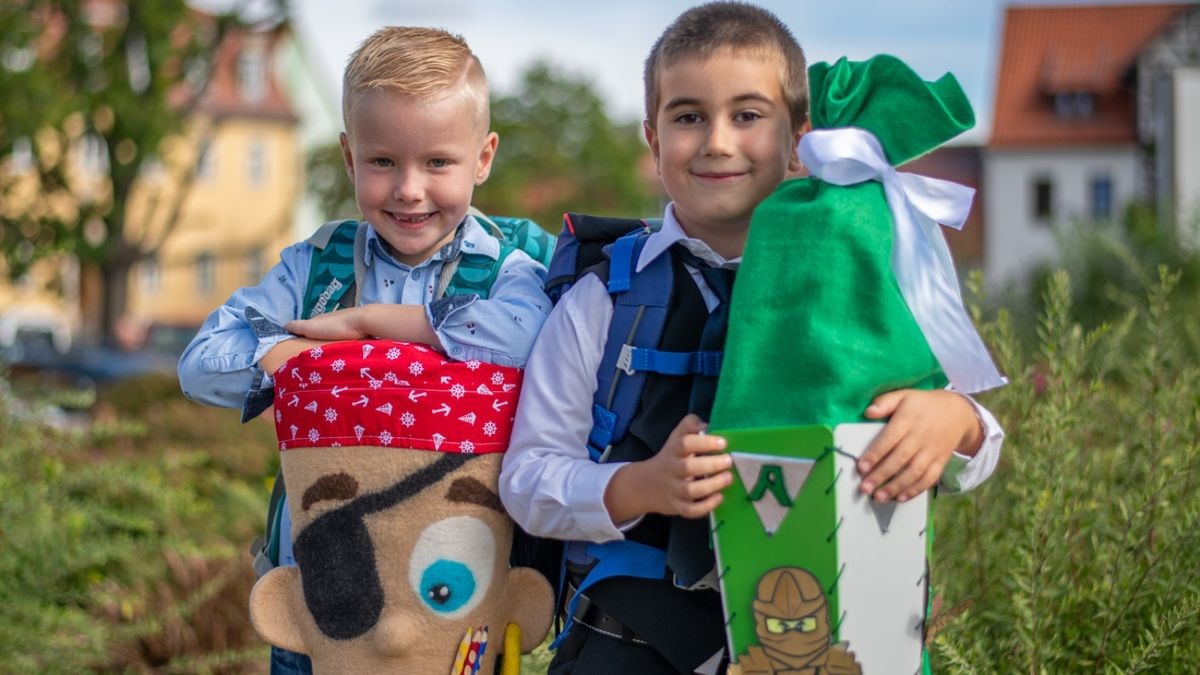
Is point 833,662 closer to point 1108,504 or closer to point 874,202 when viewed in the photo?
point 874,202

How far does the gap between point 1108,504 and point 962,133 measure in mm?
1339

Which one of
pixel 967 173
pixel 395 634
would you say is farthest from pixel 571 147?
pixel 395 634

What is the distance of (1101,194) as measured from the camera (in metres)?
41.1

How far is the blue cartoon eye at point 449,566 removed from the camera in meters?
2.41

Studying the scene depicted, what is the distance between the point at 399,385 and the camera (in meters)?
2.42

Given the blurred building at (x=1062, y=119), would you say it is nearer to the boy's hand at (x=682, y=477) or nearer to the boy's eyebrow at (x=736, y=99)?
the boy's eyebrow at (x=736, y=99)

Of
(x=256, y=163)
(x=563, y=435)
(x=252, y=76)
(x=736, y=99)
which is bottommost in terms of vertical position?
(x=563, y=435)

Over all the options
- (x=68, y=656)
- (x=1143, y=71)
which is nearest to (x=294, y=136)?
(x=1143, y=71)

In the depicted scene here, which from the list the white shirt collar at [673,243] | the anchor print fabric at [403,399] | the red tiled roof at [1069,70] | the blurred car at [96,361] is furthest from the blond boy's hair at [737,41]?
the red tiled roof at [1069,70]

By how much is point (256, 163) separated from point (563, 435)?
43001mm

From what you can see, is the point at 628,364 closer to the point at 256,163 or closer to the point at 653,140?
the point at 653,140

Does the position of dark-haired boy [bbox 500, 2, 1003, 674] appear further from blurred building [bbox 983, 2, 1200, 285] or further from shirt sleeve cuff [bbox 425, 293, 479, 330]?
blurred building [bbox 983, 2, 1200, 285]

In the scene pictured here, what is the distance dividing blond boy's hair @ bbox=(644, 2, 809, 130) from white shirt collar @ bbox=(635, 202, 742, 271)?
0.73 feet

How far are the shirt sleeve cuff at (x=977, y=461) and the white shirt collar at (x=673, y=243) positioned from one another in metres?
0.47
